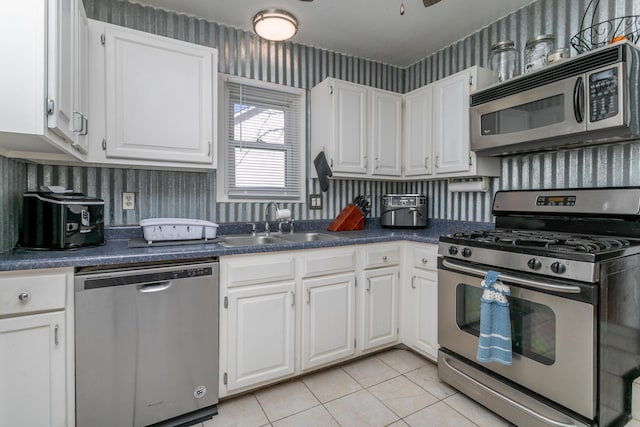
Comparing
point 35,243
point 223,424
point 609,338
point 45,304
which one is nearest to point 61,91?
point 35,243

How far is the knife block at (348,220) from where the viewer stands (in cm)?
270

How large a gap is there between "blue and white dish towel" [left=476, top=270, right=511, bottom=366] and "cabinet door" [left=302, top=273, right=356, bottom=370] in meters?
0.85

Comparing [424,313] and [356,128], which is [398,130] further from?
[424,313]

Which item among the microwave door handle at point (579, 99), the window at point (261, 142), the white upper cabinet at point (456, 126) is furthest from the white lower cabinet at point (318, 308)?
the microwave door handle at point (579, 99)

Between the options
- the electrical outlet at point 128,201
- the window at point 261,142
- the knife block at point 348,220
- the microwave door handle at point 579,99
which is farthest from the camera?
the knife block at point 348,220

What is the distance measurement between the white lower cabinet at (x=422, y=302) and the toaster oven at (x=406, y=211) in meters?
0.49

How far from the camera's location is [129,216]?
2096mm

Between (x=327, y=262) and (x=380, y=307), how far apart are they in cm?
59

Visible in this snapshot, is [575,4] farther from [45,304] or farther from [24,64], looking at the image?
[45,304]

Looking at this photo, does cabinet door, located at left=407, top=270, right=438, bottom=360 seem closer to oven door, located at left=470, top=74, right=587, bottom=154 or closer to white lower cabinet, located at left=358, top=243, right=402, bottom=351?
white lower cabinet, located at left=358, top=243, right=402, bottom=351

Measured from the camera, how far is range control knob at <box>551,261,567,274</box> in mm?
1365

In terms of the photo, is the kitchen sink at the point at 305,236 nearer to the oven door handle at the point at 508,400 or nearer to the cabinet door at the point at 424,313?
the cabinet door at the point at 424,313

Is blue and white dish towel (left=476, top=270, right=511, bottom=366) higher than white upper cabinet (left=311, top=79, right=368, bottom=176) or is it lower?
lower

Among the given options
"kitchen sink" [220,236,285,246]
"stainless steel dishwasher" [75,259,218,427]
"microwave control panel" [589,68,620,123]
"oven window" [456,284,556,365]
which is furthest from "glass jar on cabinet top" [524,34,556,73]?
"stainless steel dishwasher" [75,259,218,427]
